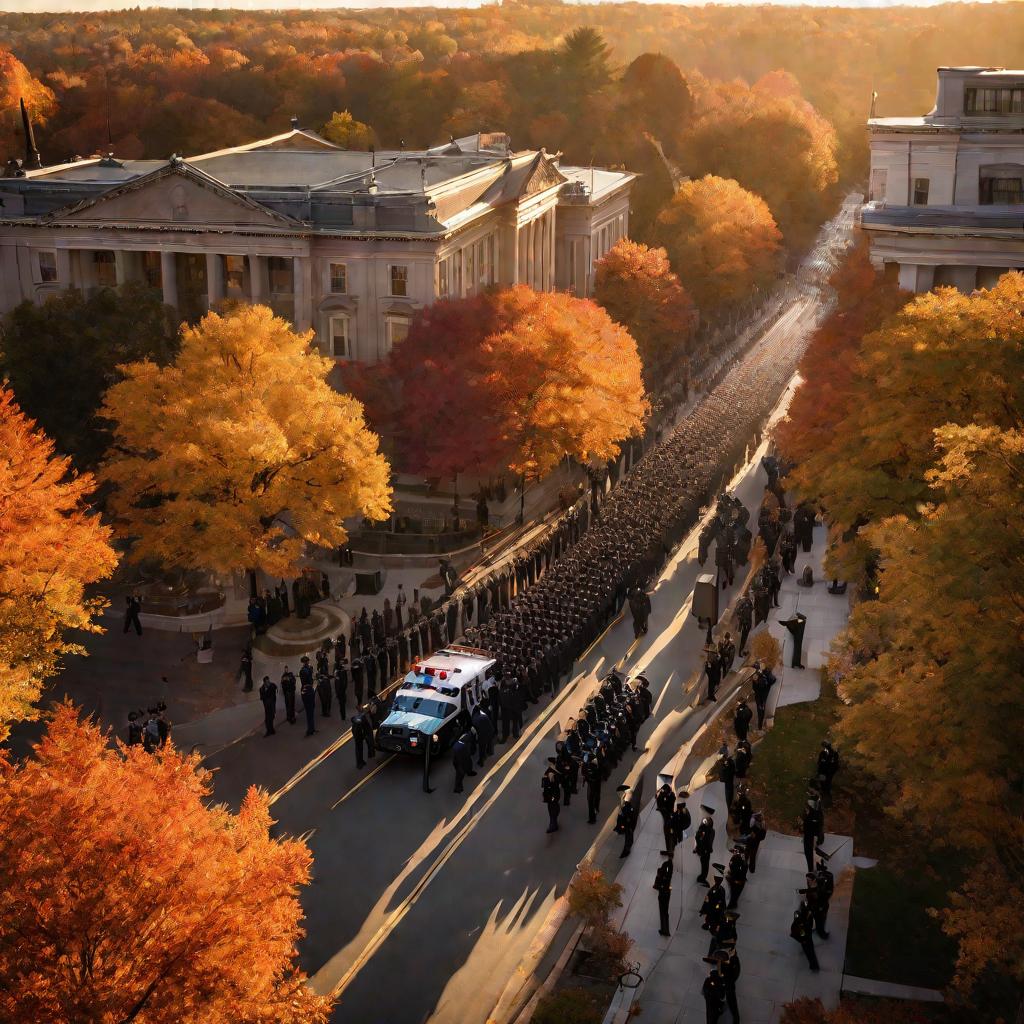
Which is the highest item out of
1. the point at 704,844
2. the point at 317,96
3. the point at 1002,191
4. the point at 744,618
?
the point at 317,96

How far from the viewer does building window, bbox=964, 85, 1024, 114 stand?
49.8m

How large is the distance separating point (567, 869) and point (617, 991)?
5.00 metres

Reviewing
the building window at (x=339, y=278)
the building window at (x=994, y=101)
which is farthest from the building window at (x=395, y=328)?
the building window at (x=994, y=101)

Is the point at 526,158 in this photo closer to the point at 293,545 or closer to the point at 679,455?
the point at 679,455

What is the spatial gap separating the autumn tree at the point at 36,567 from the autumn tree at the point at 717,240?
60934 millimetres

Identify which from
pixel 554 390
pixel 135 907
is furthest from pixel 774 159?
pixel 135 907

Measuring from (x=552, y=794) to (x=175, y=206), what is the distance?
134ft

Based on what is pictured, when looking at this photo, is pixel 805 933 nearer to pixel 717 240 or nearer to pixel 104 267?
pixel 104 267

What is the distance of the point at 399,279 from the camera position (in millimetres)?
62219

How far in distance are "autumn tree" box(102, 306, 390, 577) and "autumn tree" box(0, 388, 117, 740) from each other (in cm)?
568

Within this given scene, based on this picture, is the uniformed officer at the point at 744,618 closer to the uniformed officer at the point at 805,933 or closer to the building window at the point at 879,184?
the uniformed officer at the point at 805,933

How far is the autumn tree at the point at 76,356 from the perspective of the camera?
48.2m

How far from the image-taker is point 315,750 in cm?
3478

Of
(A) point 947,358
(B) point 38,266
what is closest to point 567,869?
(A) point 947,358
